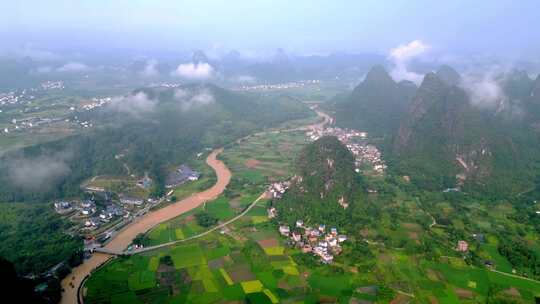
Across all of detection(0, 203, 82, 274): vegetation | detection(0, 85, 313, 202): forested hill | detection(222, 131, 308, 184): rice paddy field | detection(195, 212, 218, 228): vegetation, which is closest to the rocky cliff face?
detection(222, 131, 308, 184): rice paddy field

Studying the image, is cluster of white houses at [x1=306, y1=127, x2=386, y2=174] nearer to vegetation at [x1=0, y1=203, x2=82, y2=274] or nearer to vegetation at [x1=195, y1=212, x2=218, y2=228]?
vegetation at [x1=195, y1=212, x2=218, y2=228]

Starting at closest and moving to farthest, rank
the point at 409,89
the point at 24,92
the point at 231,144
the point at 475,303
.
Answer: the point at 475,303
the point at 231,144
the point at 409,89
the point at 24,92

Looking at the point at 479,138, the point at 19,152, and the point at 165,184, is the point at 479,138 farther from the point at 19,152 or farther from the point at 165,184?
the point at 19,152

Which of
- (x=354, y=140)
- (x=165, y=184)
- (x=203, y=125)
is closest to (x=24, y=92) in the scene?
(x=203, y=125)

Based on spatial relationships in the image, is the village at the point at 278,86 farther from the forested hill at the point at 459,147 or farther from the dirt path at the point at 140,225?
the dirt path at the point at 140,225

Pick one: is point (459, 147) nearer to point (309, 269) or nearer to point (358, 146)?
point (358, 146)

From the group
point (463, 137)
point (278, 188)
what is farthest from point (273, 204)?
point (463, 137)
